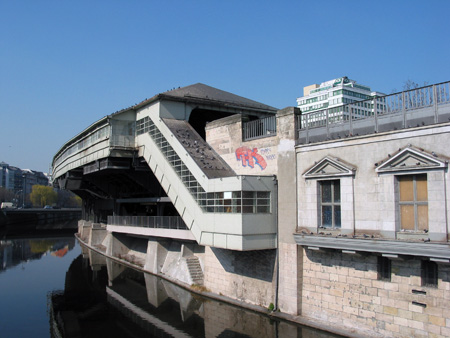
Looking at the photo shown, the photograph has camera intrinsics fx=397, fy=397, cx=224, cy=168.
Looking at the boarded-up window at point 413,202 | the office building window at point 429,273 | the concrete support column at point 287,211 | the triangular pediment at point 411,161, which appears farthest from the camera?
the concrete support column at point 287,211

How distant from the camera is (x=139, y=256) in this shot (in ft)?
144

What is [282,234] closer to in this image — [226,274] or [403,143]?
[226,274]

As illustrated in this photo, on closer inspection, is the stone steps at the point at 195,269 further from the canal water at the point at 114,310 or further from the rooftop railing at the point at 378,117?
the rooftop railing at the point at 378,117

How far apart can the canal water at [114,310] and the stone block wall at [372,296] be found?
1.48m

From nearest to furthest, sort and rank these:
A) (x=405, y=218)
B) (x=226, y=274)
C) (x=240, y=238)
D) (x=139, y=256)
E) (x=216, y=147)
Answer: (x=405, y=218)
(x=240, y=238)
(x=226, y=274)
(x=216, y=147)
(x=139, y=256)

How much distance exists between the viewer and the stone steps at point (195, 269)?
29.4 metres

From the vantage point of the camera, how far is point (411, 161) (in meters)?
16.4

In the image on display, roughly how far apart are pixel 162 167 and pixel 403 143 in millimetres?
17469

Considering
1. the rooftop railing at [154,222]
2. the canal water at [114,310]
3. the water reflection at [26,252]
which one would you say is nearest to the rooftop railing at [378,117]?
the canal water at [114,310]

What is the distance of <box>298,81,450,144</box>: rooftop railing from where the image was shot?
16.4m

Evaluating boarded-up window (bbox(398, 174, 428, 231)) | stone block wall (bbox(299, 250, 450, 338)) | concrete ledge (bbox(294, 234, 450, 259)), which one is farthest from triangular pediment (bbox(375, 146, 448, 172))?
stone block wall (bbox(299, 250, 450, 338))

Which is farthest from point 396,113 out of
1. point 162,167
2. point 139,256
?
point 139,256

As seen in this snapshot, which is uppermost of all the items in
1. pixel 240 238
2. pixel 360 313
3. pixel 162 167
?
pixel 162 167

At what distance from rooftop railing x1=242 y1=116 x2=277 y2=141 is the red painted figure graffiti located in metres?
0.76
